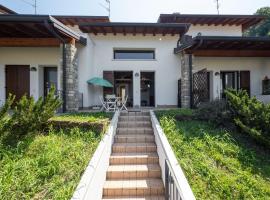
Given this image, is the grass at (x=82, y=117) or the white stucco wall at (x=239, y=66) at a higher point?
the white stucco wall at (x=239, y=66)

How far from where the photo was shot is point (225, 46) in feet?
37.7

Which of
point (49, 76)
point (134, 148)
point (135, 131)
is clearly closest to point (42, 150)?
point (134, 148)

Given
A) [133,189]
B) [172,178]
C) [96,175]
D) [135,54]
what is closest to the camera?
[172,178]

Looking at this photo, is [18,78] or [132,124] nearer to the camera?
[132,124]

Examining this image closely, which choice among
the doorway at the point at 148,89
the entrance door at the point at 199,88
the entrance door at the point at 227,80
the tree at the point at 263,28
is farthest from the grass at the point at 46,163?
the tree at the point at 263,28

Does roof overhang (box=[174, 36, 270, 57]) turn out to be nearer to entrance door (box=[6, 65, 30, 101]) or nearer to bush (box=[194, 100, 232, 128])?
bush (box=[194, 100, 232, 128])

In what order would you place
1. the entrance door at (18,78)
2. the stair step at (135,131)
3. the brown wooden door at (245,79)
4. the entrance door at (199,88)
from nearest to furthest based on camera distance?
the stair step at (135,131) < the entrance door at (199,88) < the entrance door at (18,78) < the brown wooden door at (245,79)

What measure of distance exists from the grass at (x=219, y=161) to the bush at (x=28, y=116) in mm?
3151

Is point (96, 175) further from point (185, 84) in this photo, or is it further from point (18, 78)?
point (18, 78)

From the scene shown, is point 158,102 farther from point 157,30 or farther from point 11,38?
point 11,38

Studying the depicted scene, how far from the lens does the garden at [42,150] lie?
4.11 m

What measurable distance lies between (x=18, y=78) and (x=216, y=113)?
927 cm

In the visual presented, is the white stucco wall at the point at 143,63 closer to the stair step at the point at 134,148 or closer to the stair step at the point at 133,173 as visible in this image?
the stair step at the point at 134,148

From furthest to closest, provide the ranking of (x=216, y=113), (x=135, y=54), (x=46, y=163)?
1. (x=135, y=54)
2. (x=216, y=113)
3. (x=46, y=163)
